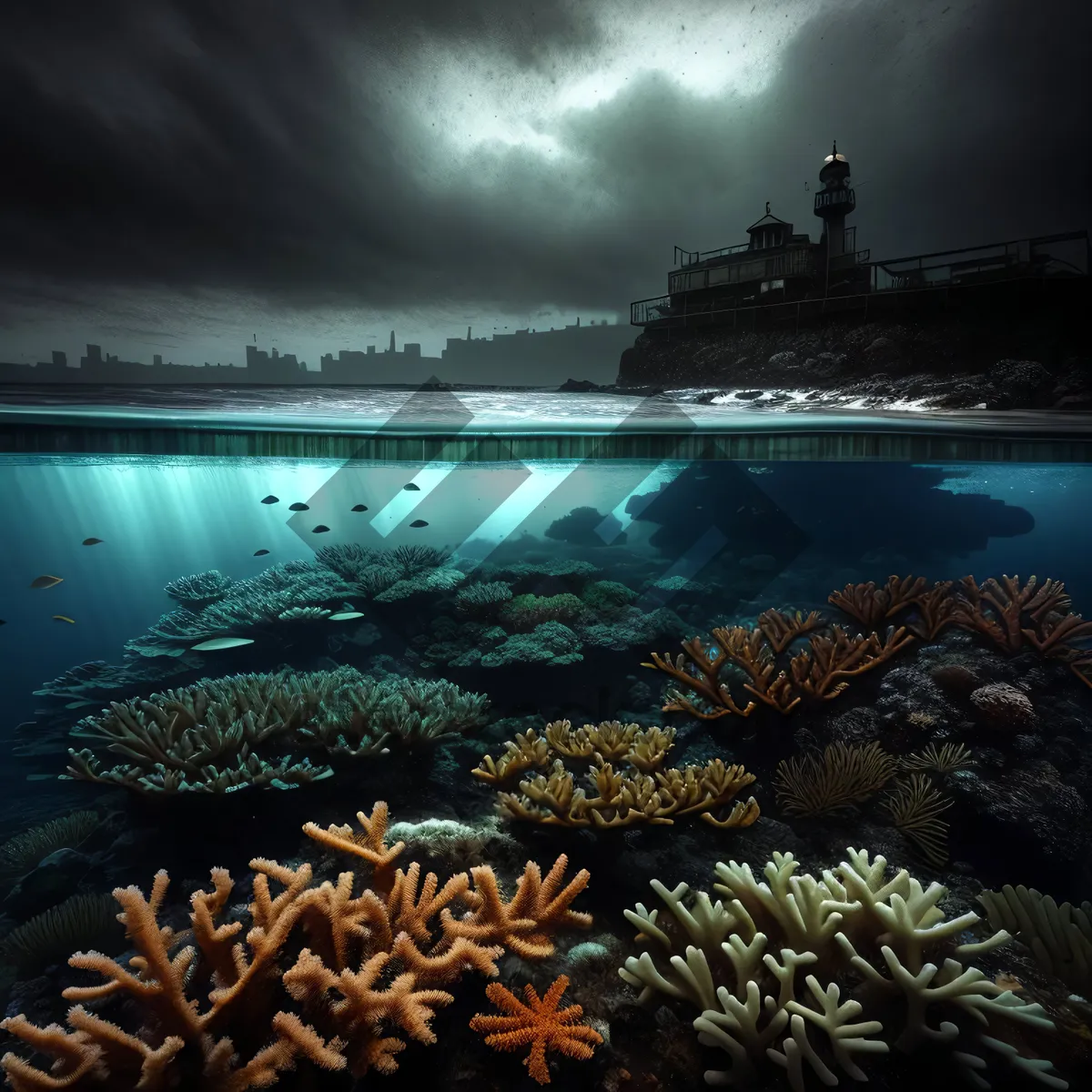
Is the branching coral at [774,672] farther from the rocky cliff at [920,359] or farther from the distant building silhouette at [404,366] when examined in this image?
the distant building silhouette at [404,366]

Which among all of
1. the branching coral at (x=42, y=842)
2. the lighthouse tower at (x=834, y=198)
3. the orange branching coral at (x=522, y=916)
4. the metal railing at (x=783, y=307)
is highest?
the lighthouse tower at (x=834, y=198)

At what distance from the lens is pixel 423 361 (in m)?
11.9

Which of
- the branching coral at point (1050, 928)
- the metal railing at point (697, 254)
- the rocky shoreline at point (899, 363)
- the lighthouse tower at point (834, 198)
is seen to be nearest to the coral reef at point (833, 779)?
the branching coral at point (1050, 928)

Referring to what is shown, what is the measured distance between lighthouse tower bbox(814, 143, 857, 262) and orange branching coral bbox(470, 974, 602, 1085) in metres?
12.3

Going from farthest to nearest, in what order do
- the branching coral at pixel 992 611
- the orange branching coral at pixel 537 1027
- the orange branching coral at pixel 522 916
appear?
the branching coral at pixel 992 611 → the orange branching coral at pixel 522 916 → the orange branching coral at pixel 537 1027

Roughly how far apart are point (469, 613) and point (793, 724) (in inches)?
197

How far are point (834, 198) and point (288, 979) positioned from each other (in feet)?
42.8

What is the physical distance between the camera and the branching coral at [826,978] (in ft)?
6.84

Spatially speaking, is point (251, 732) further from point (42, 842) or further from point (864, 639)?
point (864, 639)

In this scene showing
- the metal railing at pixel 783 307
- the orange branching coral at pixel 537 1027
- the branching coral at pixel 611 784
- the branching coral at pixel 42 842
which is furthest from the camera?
the metal railing at pixel 783 307

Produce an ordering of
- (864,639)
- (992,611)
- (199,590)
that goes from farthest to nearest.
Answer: (199,590) → (992,611) → (864,639)

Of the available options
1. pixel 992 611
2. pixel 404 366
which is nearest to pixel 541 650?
pixel 992 611

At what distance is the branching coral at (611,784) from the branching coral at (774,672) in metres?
0.83

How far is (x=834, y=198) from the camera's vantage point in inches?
376
